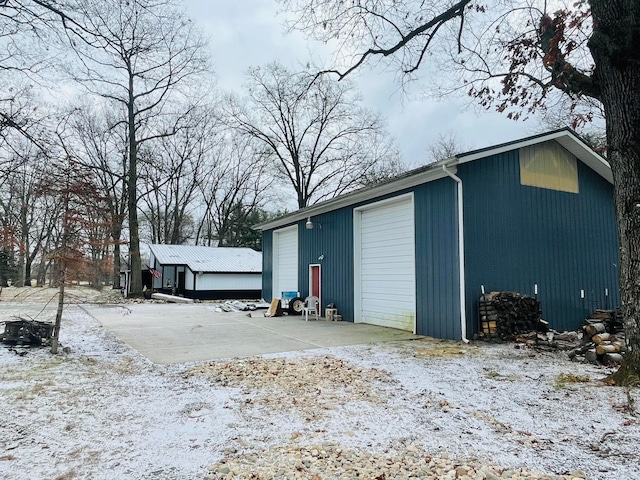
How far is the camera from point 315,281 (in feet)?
42.4

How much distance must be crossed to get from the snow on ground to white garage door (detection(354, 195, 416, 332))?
11.2 feet

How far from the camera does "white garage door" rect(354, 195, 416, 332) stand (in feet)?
30.2

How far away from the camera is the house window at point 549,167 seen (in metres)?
8.98

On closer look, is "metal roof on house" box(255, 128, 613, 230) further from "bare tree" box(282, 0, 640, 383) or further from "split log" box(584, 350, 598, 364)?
"split log" box(584, 350, 598, 364)

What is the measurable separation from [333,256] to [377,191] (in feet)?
9.18

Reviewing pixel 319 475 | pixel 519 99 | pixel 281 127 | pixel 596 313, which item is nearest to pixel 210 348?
pixel 319 475

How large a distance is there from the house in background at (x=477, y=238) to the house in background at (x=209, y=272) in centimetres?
1099

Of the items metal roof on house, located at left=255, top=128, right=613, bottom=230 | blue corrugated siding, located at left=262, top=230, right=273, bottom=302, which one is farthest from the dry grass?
blue corrugated siding, located at left=262, top=230, right=273, bottom=302

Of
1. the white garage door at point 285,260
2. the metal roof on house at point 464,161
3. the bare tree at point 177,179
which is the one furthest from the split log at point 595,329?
the bare tree at point 177,179

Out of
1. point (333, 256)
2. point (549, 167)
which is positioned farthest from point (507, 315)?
point (333, 256)

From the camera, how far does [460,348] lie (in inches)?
274

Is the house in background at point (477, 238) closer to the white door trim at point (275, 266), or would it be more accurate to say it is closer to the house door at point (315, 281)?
the house door at point (315, 281)

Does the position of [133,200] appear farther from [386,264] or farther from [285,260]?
[386,264]

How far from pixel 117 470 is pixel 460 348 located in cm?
573
